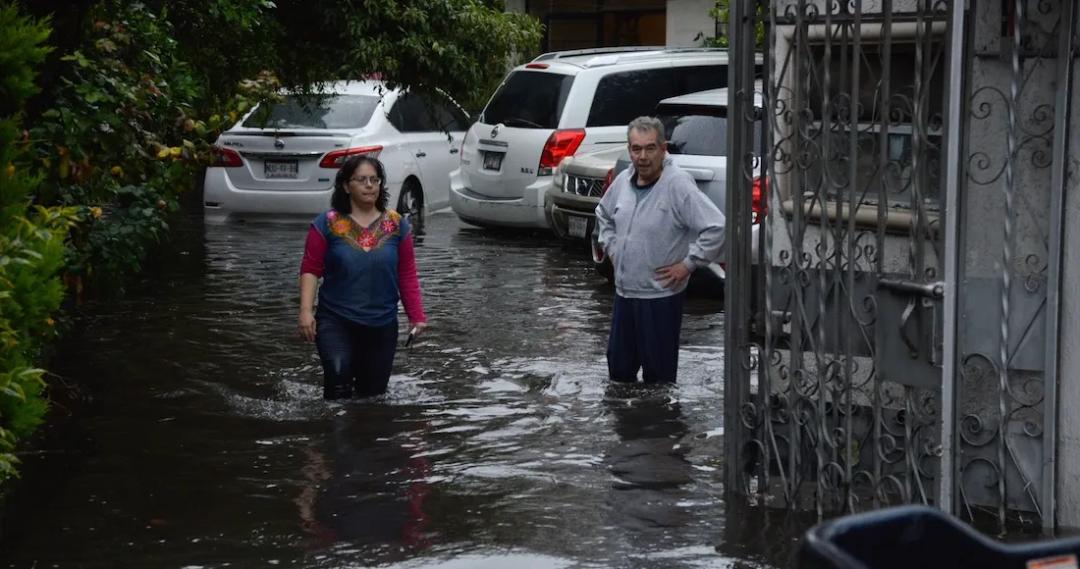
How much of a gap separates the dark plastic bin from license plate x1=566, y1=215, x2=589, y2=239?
11.4 m

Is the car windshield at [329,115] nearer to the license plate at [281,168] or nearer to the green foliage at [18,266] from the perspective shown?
the license plate at [281,168]

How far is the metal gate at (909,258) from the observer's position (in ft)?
20.3

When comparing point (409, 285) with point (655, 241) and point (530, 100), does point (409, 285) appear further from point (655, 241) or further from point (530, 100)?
point (530, 100)

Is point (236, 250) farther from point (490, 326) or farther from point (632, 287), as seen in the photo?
point (632, 287)

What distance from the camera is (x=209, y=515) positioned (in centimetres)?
709

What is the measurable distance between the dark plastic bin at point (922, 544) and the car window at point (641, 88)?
13426mm

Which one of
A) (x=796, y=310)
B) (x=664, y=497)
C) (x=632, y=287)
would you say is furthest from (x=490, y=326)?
(x=796, y=310)

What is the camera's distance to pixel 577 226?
1495 centimetres

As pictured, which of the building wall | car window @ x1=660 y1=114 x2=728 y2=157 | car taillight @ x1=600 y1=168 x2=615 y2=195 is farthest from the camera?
the building wall

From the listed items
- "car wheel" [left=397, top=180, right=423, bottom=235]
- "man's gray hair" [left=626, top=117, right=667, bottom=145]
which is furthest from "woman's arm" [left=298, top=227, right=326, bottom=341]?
"car wheel" [left=397, top=180, right=423, bottom=235]

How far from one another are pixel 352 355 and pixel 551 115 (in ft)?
26.4

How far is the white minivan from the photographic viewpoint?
656 inches

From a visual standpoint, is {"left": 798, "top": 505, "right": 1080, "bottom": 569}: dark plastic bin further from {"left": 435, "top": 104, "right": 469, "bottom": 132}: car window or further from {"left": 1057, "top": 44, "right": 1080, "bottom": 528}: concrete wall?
{"left": 435, "top": 104, "right": 469, "bottom": 132}: car window

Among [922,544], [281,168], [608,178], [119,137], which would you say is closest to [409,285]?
[119,137]
